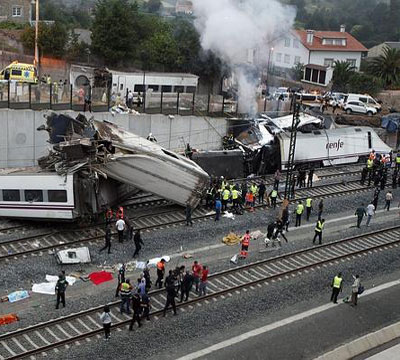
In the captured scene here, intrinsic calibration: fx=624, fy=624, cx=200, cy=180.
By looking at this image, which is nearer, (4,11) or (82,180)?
(82,180)

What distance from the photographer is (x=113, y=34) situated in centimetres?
4922

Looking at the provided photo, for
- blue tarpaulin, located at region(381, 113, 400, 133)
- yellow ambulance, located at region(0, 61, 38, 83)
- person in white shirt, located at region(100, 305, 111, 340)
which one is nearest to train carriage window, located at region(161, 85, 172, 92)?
yellow ambulance, located at region(0, 61, 38, 83)

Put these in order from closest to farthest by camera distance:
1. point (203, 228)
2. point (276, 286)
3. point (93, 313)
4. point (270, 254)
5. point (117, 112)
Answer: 1. point (93, 313)
2. point (276, 286)
3. point (270, 254)
4. point (203, 228)
5. point (117, 112)

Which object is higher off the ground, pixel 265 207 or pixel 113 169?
pixel 113 169

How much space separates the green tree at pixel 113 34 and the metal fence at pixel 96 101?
12666 millimetres

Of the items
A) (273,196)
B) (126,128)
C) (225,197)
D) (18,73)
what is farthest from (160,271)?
(18,73)

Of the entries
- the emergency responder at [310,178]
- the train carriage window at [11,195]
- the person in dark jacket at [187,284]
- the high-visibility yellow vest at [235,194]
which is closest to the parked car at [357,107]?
the emergency responder at [310,178]

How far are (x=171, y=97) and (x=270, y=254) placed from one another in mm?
16594

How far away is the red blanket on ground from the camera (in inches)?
793

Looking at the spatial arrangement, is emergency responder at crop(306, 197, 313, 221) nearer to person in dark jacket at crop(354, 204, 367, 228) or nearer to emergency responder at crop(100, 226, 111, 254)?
person in dark jacket at crop(354, 204, 367, 228)

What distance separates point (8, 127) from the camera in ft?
106

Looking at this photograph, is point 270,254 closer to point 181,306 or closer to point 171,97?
point 181,306

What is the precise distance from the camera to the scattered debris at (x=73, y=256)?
2120cm

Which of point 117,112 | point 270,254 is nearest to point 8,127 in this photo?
point 117,112
